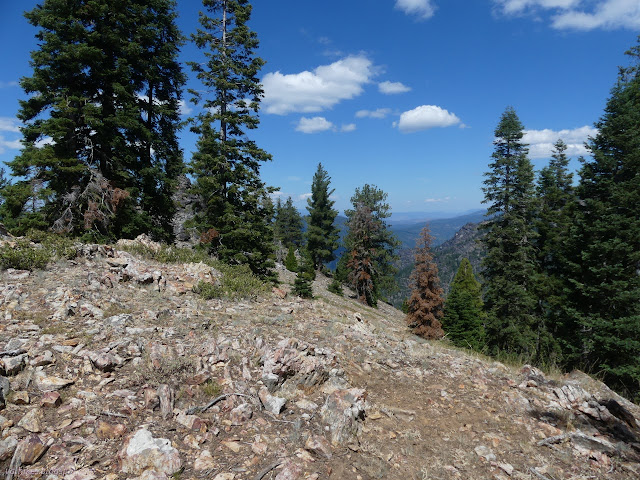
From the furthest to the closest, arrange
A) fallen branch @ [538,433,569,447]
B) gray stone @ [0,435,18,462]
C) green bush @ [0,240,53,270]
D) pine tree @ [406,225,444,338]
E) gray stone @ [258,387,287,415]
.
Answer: pine tree @ [406,225,444,338], green bush @ [0,240,53,270], fallen branch @ [538,433,569,447], gray stone @ [258,387,287,415], gray stone @ [0,435,18,462]

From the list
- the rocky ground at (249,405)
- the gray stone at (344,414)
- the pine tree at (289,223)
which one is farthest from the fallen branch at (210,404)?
the pine tree at (289,223)

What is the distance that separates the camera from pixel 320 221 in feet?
157

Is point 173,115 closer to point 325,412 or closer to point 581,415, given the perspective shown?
point 325,412

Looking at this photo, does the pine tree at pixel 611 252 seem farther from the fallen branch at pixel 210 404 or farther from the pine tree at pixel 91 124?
the pine tree at pixel 91 124

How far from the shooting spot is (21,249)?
347 inches

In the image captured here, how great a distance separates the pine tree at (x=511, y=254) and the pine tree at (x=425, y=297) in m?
3.68

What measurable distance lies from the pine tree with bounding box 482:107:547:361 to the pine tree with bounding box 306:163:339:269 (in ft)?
→ 87.1

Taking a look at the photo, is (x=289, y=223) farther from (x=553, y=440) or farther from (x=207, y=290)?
(x=553, y=440)

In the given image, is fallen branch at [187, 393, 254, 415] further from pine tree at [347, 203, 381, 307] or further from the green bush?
pine tree at [347, 203, 381, 307]

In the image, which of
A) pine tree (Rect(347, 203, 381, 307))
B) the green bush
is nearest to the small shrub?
the green bush

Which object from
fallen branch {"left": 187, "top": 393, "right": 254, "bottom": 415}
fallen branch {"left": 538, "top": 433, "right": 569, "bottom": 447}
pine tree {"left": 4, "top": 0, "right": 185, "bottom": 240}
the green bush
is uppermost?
pine tree {"left": 4, "top": 0, "right": 185, "bottom": 240}

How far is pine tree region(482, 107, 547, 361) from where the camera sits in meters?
20.4

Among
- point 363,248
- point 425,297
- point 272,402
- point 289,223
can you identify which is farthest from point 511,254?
point 289,223

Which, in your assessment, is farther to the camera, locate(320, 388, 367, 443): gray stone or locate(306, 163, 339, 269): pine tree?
locate(306, 163, 339, 269): pine tree
